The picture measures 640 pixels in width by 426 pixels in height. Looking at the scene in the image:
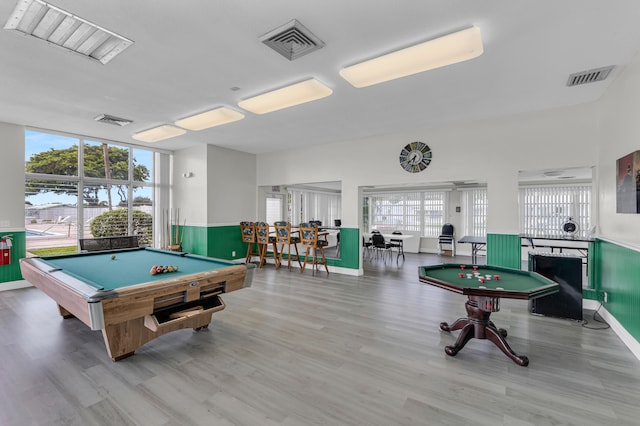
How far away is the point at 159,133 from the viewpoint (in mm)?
5574

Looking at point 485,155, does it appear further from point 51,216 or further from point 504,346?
point 51,216

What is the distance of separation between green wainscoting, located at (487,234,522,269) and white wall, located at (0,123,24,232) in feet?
26.5

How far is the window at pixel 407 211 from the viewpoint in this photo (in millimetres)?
10117

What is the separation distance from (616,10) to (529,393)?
2928 millimetres

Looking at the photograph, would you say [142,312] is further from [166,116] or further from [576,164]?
[576,164]

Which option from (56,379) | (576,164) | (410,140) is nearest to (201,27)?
(56,379)

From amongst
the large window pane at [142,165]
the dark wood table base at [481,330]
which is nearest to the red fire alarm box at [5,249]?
the large window pane at [142,165]

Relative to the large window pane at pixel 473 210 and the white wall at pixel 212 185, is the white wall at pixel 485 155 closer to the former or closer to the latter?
the white wall at pixel 212 185

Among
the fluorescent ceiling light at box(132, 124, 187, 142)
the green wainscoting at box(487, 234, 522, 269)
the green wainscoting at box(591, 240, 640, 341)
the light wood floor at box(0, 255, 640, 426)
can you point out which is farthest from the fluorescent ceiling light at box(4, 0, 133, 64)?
the green wainscoting at box(487, 234, 522, 269)

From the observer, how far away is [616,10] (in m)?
2.17

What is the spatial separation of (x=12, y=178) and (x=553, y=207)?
43.0 feet

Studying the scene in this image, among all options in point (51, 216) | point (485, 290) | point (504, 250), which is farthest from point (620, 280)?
point (51, 216)

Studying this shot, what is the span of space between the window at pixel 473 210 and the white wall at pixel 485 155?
5121mm

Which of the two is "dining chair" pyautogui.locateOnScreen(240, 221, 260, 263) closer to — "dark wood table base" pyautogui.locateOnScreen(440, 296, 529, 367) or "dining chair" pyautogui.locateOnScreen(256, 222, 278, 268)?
"dining chair" pyautogui.locateOnScreen(256, 222, 278, 268)
